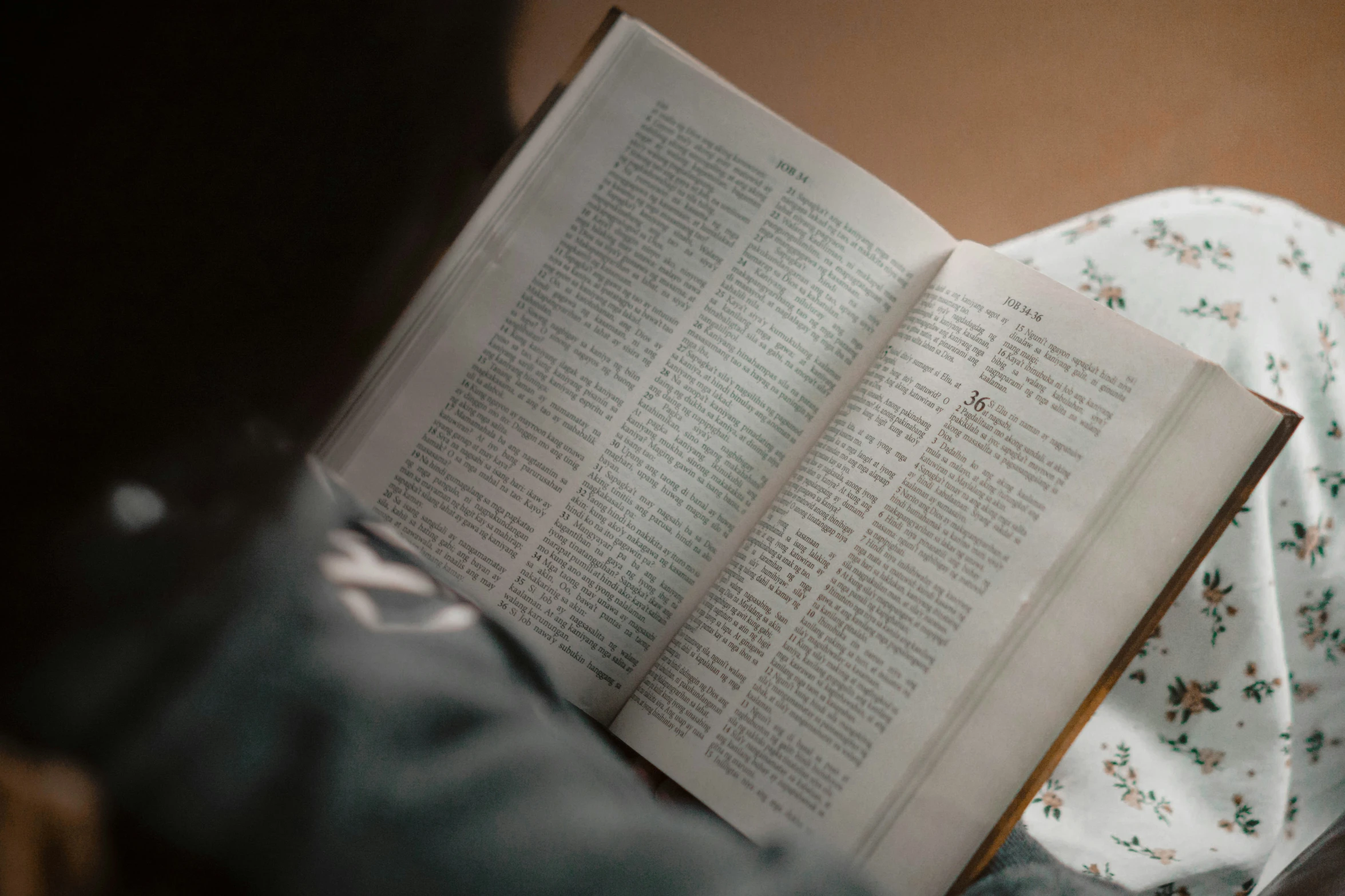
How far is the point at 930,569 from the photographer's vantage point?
45cm

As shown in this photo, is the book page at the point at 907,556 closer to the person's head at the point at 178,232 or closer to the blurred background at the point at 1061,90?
the person's head at the point at 178,232

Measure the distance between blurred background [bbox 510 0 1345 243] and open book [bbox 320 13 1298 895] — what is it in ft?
1.54

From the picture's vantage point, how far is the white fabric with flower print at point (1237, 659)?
21.5 inches

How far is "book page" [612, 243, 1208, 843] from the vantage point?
437 millimetres

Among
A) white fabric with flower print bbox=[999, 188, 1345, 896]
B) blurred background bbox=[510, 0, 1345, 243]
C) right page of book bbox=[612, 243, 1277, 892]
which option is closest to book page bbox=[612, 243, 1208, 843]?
right page of book bbox=[612, 243, 1277, 892]

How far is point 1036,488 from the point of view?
0.44 meters

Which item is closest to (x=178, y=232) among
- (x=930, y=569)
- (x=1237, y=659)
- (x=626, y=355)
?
(x=626, y=355)

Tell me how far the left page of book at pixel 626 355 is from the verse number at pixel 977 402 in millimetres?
73

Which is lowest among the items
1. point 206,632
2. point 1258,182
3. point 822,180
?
point 206,632

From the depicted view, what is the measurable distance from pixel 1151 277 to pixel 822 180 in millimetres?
276

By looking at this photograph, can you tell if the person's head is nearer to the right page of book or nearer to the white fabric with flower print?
the right page of book

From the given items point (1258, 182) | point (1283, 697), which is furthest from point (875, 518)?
point (1258, 182)

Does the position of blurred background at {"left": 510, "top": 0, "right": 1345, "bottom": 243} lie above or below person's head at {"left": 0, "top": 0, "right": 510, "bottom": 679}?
above

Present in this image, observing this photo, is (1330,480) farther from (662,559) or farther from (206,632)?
(206,632)
